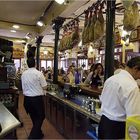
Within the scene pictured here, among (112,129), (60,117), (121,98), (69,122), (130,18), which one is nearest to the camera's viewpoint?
(121,98)

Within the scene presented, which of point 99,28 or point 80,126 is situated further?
point 80,126

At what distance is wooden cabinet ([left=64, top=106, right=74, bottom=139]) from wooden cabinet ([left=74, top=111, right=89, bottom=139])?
214 mm

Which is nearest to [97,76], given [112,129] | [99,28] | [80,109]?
[80,109]

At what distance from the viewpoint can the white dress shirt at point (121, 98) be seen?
7.44ft

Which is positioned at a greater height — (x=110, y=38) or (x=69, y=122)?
(x=110, y=38)

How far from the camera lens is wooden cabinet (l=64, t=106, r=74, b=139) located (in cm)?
428

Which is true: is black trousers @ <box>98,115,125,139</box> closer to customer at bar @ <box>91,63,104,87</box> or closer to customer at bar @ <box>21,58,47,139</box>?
customer at bar @ <box>21,58,47,139</box>

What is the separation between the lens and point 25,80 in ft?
15.3

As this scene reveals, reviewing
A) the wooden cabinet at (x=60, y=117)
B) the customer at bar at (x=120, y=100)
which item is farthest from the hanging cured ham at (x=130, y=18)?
the wooden cabinet at (x=60, y=117)

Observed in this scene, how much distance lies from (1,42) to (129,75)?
3667mm

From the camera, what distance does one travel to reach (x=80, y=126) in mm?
3855

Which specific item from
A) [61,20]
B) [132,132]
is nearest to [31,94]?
[61,20]

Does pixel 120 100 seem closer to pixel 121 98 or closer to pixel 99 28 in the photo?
pixel 121 98

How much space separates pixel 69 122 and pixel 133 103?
2364 millimetres
